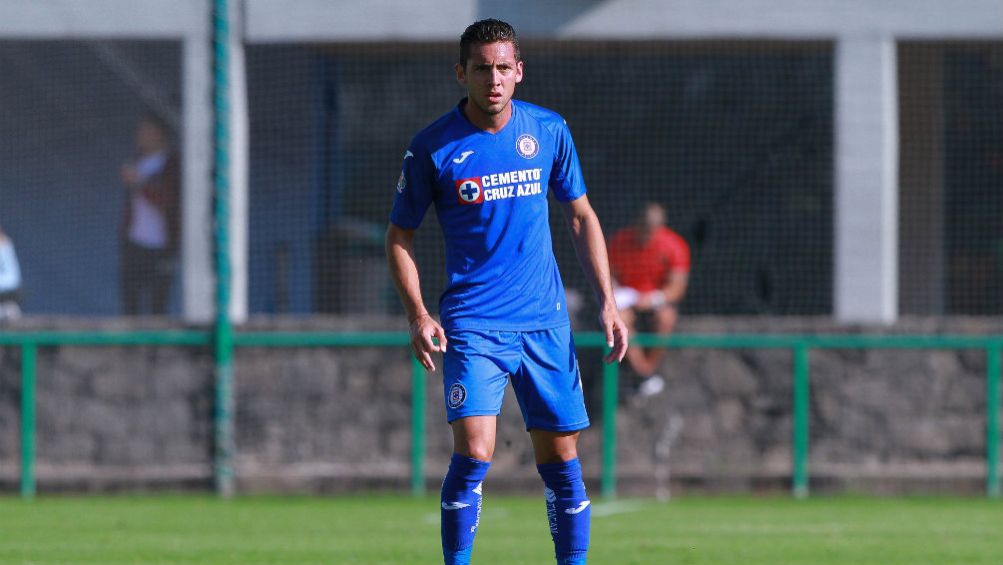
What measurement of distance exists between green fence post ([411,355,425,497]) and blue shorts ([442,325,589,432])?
24.1ft

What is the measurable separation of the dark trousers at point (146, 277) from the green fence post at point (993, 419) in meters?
6.84

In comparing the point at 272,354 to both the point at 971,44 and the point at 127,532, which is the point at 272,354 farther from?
the point at 971,44

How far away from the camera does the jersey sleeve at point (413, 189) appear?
6195 mm

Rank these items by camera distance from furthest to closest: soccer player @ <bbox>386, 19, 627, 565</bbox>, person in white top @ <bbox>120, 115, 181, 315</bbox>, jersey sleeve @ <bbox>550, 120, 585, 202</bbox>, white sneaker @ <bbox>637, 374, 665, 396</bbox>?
person in white top @ <bbox>120, 115, 181, 315</bbox> < white sneaker @ <bbox>637, 374, 665, 396</bbox> < jersey sleeve @ <bbox>550, 120, 585, 202</bbox> < soccer player @ <bbox>386, 19, 627, 565</bbox>

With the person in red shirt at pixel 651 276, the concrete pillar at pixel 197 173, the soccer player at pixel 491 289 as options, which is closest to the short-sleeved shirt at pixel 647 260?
the person in red shirt at pixel 651 276

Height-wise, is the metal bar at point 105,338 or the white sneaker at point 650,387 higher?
the metal bar at point 105,338

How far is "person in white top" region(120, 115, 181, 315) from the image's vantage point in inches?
561

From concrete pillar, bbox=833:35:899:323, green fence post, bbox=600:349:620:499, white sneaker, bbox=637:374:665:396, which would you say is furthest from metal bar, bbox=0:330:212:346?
concrete pillar, bbox=833:35:899:323

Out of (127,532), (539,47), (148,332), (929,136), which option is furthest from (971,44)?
(127,532)

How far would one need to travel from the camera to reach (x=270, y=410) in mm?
13734

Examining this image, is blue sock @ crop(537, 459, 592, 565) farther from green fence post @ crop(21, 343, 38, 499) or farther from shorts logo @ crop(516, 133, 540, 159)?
green fence post @ crop(21, 343, 38, 499)

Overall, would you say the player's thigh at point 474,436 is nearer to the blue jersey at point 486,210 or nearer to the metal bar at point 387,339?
the blue jersey at point 486,210

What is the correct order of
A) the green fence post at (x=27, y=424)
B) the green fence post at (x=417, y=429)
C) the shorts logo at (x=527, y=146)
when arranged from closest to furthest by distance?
the shorts logo at (x=527, y=146) < the green fence post at (x=27, y=424) < the green fence post at (x=417, y=429)

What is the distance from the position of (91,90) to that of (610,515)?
6.21 metres
